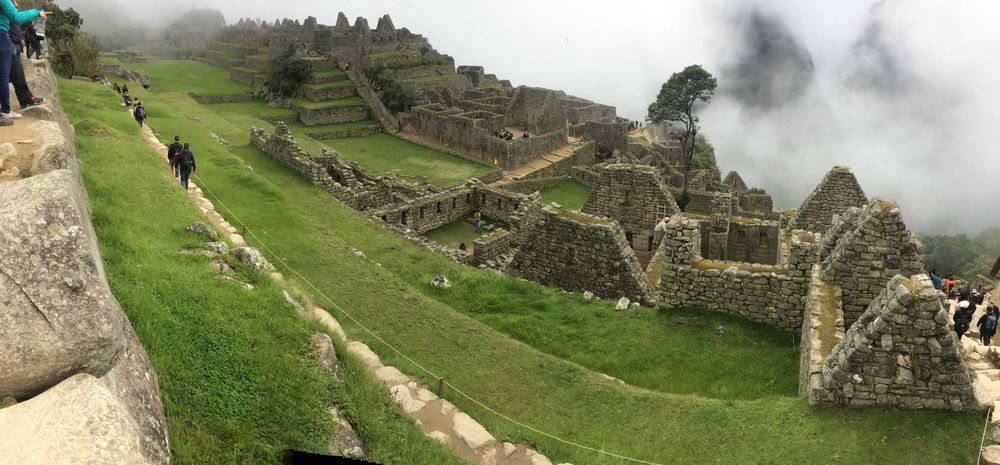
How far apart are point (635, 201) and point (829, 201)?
17.5ft

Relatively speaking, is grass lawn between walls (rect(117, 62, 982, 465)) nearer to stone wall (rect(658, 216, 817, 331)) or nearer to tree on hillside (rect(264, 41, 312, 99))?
stone wall (rect(658, 216, 817, 331))

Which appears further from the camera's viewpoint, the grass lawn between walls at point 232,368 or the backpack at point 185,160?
the backpack at point 185,160

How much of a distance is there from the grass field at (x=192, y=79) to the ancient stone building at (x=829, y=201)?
59656mm

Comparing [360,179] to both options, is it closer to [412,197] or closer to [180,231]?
[412,197]

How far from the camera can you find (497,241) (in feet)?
71.6

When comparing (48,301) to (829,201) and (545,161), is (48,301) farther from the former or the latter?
(545,161)

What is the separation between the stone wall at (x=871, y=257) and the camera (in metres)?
10.6

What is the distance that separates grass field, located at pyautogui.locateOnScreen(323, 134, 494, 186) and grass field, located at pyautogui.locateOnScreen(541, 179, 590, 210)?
222 inches

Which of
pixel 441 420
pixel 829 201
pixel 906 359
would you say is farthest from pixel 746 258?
pixel 441 420

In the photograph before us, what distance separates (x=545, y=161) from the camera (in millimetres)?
55688

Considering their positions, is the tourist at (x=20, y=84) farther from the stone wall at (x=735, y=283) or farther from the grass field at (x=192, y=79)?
the grass field at (x=192, y=79)

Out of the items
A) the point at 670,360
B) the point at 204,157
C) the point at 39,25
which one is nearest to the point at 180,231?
the point at 39,25

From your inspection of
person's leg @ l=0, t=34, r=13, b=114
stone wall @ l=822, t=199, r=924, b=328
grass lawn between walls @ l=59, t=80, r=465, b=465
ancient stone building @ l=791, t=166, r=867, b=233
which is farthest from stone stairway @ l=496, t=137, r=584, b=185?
grass lawn between walls @ l=59, t=80, r=465, b=465

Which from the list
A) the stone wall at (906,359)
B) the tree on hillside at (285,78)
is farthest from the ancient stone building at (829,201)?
the tree on hillside at (285,78)
